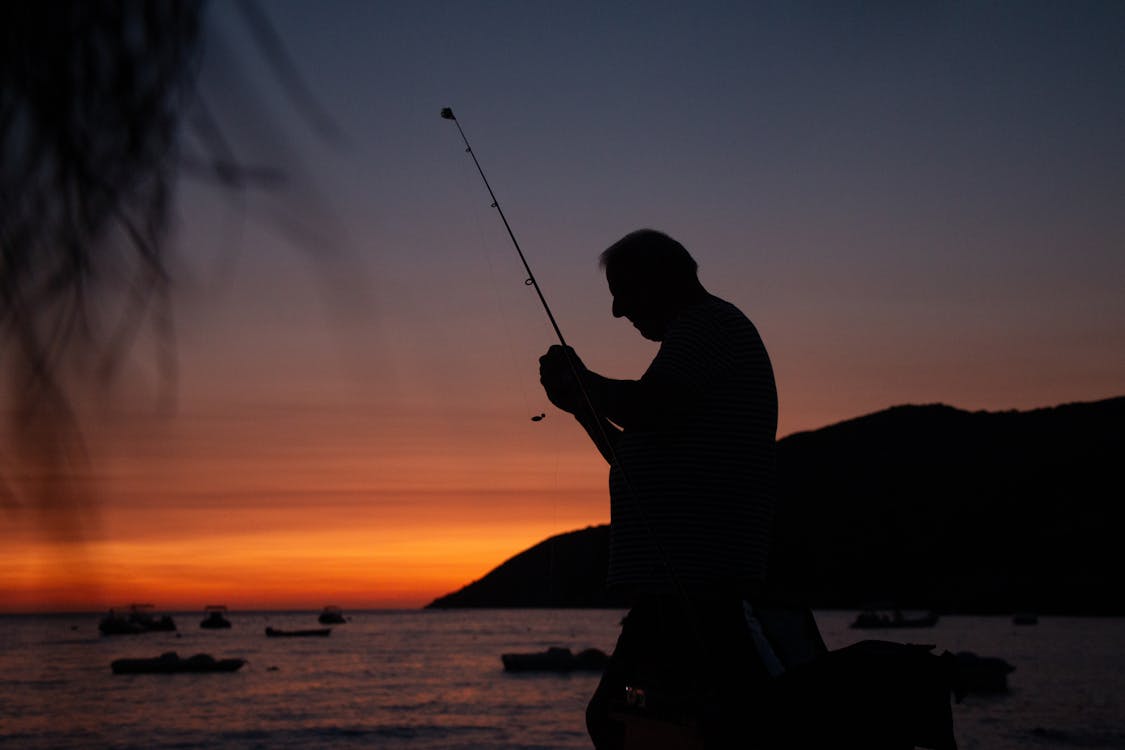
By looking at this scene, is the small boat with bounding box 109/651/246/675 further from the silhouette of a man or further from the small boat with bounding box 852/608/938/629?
Result: the small boat with bounding box 852/608/938/629

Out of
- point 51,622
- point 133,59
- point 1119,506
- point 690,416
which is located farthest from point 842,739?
point 1119,506

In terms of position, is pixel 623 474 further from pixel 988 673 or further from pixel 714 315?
pixel 988 673

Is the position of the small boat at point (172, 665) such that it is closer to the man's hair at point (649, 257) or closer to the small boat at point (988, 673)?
the small boat at point (988, 673)

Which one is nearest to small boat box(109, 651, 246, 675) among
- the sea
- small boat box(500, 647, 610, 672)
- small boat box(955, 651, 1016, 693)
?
the sea

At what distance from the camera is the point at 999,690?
39.8m

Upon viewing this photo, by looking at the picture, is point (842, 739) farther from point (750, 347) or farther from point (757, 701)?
point (750, 347)

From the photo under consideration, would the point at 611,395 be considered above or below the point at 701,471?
above

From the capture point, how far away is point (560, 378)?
2.12 metres

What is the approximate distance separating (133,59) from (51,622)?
36cm

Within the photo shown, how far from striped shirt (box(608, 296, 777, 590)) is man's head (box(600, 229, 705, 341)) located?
79mm

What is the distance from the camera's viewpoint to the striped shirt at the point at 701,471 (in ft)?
6.89

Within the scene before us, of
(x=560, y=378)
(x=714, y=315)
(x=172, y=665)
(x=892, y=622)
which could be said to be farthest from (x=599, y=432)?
(x=892, y=622)

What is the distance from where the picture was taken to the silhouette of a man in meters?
2.06

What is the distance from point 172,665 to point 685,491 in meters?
52.5
